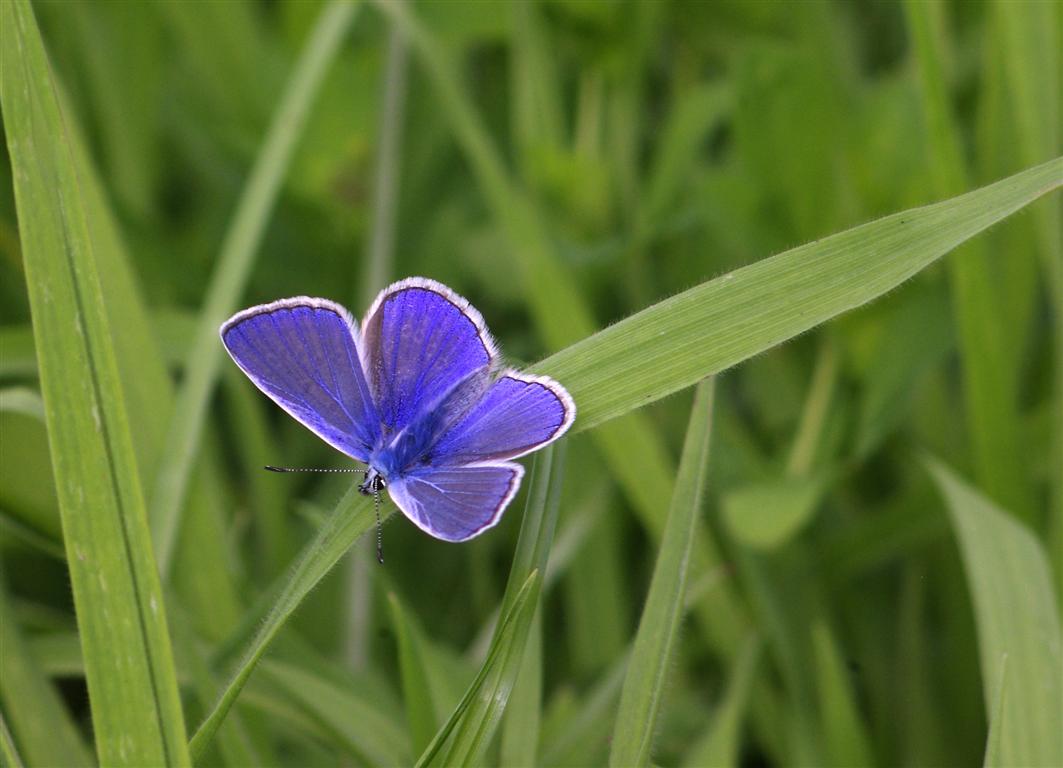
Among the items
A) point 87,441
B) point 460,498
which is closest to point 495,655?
point 460,498

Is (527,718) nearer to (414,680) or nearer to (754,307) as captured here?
(414,680)

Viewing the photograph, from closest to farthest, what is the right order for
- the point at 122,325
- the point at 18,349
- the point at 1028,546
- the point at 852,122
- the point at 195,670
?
1. the point at 195,670
2. the point at 1028,546
3. the point at 122,325
4. the point at 18,349
5. the point at 852,122

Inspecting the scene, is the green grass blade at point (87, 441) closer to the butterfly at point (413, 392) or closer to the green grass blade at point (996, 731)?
the butterfly at point (413, 392)

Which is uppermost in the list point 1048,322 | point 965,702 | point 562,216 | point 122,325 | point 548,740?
point 562,216

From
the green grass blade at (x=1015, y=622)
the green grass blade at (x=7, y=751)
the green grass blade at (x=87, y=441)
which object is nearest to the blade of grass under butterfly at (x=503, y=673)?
the green grass blade at (x=87, y=441)

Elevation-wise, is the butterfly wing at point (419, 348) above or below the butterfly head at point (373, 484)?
above

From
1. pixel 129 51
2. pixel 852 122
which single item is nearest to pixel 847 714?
pixel 852 122

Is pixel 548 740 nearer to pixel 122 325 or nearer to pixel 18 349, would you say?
pixel 122 325

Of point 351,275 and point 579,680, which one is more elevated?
point 351,275
